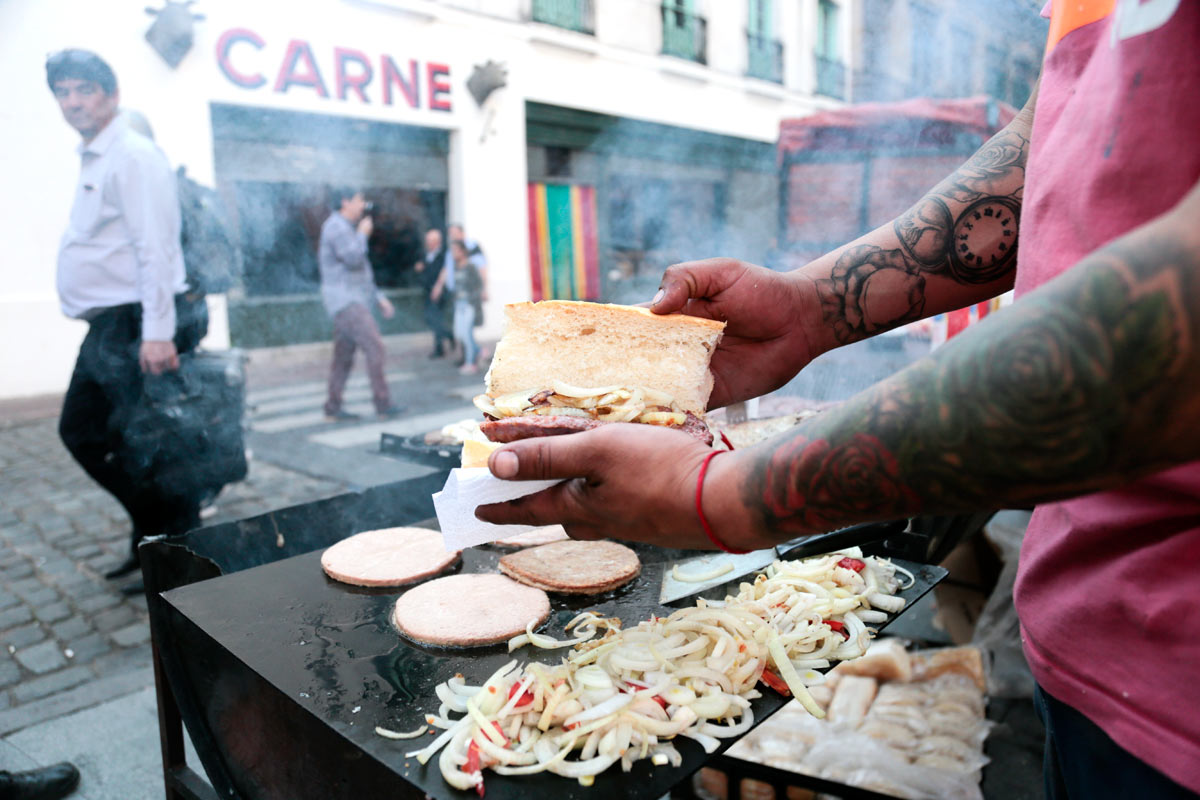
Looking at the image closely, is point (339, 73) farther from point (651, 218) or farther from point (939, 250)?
point (939, 250)

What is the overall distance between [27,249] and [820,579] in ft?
35.1

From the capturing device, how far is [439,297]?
13.8 metres

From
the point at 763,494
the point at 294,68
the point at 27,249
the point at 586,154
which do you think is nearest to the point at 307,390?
the point at 27,249

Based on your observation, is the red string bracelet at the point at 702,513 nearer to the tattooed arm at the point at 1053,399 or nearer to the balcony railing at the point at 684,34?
the tattooed arm at the point at 1053,399

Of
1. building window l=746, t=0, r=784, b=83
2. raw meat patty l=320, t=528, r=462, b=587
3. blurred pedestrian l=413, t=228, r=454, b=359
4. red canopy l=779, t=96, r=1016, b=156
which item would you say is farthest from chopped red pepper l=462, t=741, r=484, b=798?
building window l=746, t=0, r=784, b=83

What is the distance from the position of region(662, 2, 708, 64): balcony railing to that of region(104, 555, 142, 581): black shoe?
48.7 feet

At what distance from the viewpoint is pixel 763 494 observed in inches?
49.3

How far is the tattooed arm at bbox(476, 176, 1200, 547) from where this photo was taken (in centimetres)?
84

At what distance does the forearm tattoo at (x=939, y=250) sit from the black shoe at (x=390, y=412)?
26.7ft

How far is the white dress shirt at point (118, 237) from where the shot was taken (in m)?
4.98

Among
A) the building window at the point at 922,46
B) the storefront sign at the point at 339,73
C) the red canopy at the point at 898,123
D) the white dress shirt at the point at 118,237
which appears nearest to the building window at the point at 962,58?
the building window at the point at 922,46

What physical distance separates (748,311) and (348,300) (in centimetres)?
793

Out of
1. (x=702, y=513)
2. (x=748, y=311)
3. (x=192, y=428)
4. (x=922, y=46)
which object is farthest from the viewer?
(x=922, y=46)

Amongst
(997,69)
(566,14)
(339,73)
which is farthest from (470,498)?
(566,14)
